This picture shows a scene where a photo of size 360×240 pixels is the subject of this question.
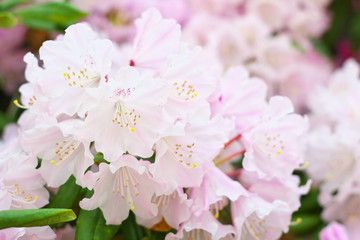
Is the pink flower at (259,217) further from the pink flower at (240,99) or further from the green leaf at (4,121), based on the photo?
the green leaf at (4,121)

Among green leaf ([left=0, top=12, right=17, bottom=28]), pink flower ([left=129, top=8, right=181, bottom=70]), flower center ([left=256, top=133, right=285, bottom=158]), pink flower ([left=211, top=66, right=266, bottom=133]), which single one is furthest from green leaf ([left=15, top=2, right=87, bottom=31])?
flower center ([left=256, top=133, right=285, bottom=158])

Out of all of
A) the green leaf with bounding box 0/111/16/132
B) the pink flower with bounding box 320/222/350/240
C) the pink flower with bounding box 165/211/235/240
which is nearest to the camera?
the pink flower with bounding box 165/211/235/240

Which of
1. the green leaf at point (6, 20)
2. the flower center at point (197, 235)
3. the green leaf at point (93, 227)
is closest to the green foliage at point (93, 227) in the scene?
the green leaf at point (93, 227)

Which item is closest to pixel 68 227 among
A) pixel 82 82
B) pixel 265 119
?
pixel 82 82

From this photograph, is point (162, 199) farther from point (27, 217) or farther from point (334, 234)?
point (334, 234)

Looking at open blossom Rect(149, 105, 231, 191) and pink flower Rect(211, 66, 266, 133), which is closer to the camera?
open blossom Rect(149, 105, 231, 191)

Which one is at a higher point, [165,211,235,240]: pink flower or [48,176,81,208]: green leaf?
[48,176,81,208]: green leaf

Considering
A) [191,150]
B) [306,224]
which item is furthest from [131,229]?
[306,224]

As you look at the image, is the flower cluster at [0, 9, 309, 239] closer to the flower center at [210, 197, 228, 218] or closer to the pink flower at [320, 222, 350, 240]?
the flower center at [210, 197, 228, 218]
